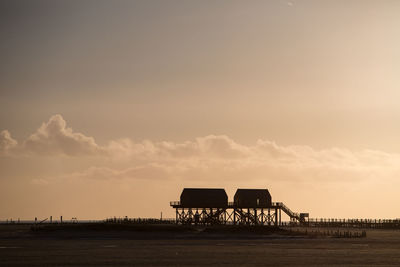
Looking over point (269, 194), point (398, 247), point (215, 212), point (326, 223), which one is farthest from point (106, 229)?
point (326, 223)

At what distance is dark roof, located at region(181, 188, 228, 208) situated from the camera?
12556 centimetres

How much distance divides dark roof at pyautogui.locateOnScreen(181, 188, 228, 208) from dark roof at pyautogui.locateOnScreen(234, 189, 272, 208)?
2521 millimetres

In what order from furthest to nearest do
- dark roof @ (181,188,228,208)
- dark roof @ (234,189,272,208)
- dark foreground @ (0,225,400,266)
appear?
dark roof @ (234,189,272,208)
dark roof @ (181,188,228,208)
dark foreground @ (0,225,400,266)

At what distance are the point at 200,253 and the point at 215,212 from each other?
62.1 m

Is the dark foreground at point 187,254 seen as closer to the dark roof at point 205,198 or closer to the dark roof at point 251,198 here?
the dark roof at point 205,198

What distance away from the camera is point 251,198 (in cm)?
12812

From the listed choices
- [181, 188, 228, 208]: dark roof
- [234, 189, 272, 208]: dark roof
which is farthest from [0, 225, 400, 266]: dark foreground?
[234, 189, 272, 208]: dark roof

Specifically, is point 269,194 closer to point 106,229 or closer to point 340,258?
point 106,229

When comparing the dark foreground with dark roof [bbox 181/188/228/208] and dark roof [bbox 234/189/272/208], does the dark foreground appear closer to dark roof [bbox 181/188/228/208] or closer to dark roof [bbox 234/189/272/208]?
dark roof [bbox 181/188/228/208]

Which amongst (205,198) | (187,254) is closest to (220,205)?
(205,198)

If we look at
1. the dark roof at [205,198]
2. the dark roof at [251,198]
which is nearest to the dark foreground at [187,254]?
the dark roof at [205,198]

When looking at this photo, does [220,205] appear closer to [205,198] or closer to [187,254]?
[205,198]

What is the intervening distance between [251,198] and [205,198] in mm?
8277

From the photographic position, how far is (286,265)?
55000 millimetres
